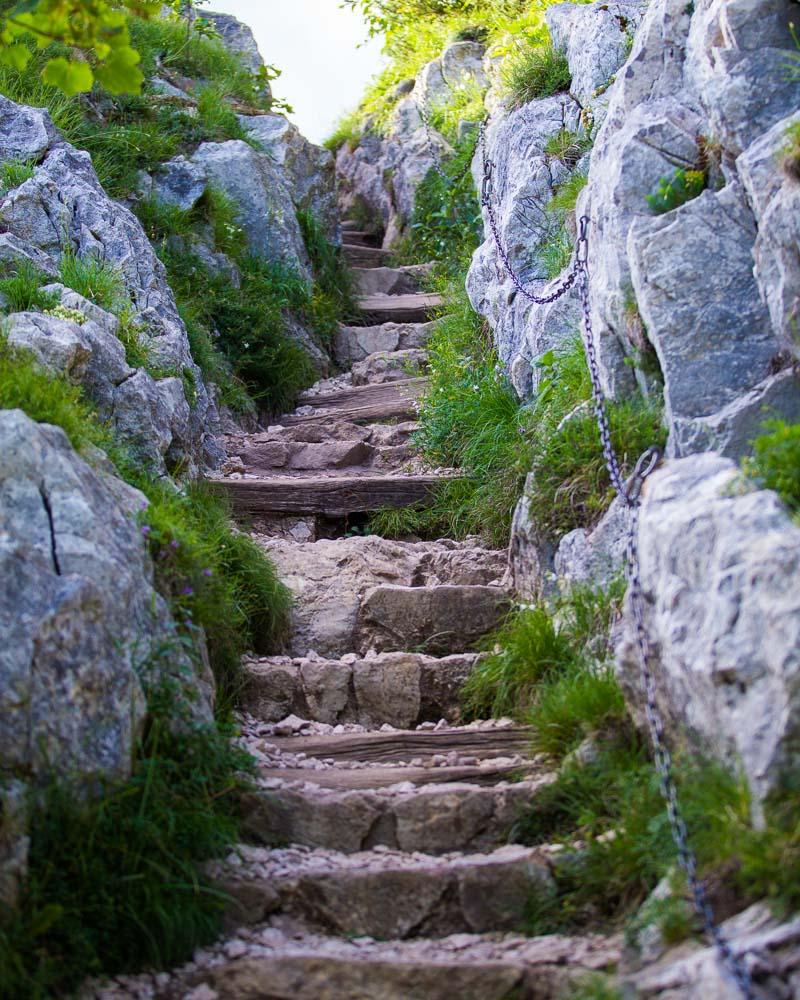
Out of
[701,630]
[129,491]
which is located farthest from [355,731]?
[701,630]

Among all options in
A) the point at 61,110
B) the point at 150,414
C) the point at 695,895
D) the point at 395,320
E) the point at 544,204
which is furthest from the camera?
the point at 395,320

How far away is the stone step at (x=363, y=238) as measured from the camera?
1415 centimetres

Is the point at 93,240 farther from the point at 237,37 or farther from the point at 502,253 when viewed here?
the point at 237,37

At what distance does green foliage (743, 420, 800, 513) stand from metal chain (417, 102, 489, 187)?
813 cm

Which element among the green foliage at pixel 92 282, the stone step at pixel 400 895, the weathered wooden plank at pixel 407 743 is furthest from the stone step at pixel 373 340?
the stone step at pixel 400 895

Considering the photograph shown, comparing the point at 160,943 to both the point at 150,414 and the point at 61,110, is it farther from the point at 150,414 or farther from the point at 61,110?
the point at 61,110

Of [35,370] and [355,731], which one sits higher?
[35,370]

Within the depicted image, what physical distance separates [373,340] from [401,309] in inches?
27.0

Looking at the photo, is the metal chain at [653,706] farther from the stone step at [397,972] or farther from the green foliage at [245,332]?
the green foliage at [245,332]

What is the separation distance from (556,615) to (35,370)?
272 centimetres

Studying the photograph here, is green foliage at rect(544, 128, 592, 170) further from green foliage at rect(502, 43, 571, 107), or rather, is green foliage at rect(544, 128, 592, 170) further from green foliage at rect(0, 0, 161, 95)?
green foliage at rect(0, 0, 161, 95)

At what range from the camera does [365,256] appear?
13219 millimetres

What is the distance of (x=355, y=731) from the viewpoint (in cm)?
527

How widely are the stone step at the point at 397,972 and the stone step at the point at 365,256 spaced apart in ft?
32.7
